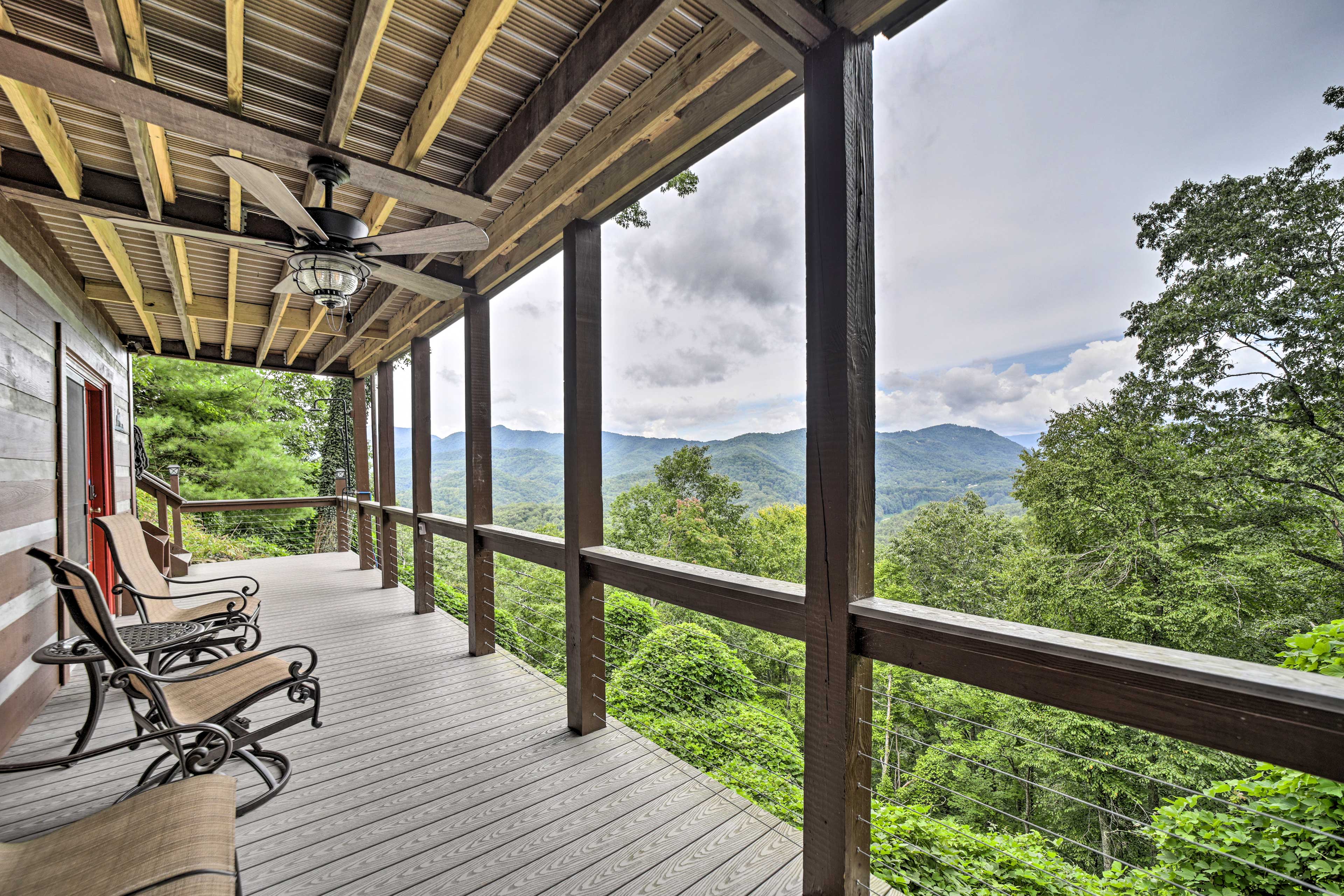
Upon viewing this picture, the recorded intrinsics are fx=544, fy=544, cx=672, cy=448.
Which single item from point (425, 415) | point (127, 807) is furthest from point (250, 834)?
point (425, 415)

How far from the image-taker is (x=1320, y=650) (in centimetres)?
189

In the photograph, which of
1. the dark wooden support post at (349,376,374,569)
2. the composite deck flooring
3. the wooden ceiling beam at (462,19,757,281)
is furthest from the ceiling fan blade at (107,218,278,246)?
the dark wooden support post at (349,376,374,569)

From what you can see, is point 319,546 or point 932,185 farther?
point 319,546

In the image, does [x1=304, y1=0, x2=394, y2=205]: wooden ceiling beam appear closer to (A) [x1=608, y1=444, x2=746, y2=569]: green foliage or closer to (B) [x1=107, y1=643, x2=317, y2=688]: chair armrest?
(B) [x1=107, y1=643, x2=317, y2=688]: chair armrest

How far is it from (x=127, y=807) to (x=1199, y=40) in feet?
27.6

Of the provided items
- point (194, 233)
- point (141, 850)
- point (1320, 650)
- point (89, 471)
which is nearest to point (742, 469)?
point (89, 471)

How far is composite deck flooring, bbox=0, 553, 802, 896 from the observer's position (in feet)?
5.84

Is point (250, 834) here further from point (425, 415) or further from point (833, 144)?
point (425, 415)

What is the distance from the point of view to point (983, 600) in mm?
14375

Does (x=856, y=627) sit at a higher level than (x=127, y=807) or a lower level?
higher

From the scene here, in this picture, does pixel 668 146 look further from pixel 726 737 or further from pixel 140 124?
pixel 726 737

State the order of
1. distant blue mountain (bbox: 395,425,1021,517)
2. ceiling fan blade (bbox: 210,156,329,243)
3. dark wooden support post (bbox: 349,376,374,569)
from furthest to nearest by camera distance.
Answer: distant blue mountain (bbox: 395,425,1021,517) → dark wooden support post (bbox: 349,376,374,569) → ceiling fan blade (bbox: 210,156,329,243)

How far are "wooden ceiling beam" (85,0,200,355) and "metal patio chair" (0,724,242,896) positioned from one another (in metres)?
1.94

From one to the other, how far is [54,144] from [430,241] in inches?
60.3
